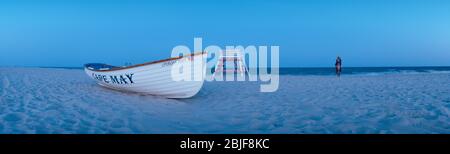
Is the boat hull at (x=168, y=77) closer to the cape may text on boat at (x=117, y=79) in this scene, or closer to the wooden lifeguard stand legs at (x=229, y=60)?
the cape may text on boat at (x=117, y=79)

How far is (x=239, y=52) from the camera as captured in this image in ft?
50.6

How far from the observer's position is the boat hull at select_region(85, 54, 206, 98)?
19.0ft

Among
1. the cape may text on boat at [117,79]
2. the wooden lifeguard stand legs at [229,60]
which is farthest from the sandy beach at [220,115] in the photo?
the wooden lifeguard stand legs at [229,60]

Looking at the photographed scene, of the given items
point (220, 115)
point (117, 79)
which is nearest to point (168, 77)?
point (117, 79)

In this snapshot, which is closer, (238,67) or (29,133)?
(29,133)

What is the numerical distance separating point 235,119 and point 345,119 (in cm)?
159

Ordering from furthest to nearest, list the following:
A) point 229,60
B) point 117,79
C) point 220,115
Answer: point 229,60 → point 117,79 → point 220,115

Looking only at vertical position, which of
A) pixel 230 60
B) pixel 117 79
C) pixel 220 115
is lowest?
pixel 220 115

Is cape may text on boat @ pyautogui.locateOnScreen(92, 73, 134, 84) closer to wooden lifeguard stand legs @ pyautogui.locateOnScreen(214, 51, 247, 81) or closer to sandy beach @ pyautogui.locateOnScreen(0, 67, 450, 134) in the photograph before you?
sandy beach @ pyautogui.locateOnScreen(0, 67, 450, 134)

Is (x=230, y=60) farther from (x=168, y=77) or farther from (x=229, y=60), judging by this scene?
(x=168, y=77)

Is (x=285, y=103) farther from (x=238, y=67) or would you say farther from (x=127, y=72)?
(x=238, y=67)

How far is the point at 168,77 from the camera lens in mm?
5875
